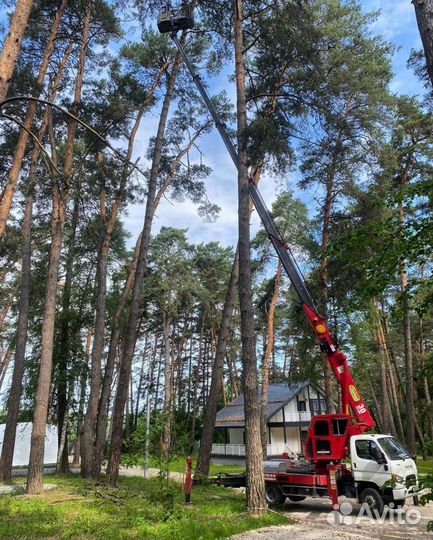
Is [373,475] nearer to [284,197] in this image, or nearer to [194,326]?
[284,197]

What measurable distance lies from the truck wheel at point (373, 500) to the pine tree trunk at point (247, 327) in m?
2.40

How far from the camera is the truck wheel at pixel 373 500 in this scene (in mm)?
8969

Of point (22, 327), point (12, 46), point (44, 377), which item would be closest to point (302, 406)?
point (22, 327)

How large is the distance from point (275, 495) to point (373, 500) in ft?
7.86

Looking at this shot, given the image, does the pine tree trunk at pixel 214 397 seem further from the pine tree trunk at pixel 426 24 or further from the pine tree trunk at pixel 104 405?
the pine tree trunk at pixel 426 24

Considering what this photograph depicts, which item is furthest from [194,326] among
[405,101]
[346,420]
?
[346,420]

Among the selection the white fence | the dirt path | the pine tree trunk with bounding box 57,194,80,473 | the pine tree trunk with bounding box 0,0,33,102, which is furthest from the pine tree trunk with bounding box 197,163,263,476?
the white fence

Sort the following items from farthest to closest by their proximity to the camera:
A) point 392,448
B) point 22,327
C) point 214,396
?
point 22,327
point 214,396
point 392,448

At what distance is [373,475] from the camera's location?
30.3 ft

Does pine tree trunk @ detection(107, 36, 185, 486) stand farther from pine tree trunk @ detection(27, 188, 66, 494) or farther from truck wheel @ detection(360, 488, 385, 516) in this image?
truck wheel @ detection(360, 488, 385, 516)

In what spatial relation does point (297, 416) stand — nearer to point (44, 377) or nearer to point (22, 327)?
point (22, 327)

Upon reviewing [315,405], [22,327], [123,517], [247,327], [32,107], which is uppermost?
[32,107]

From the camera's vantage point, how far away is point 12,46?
463 cm

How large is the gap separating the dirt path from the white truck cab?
1.25 feet
